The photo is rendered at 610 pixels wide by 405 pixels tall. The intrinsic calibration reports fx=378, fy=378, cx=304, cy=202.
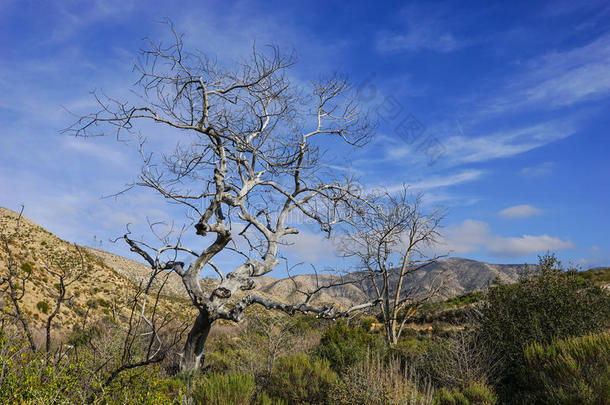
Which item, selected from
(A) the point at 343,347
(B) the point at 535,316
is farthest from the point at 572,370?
(A) the point at 343,347

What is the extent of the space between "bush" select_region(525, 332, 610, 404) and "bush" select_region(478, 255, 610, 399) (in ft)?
1.78

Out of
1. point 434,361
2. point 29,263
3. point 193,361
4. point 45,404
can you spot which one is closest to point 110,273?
point 29,263

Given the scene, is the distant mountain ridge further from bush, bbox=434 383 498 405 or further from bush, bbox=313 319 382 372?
bush, bbox=434 383 498 405

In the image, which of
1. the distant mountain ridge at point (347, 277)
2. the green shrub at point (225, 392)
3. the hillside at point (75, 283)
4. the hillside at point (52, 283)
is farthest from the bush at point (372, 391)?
the hillside at point (52, 283)

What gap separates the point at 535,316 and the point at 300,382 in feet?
20.6

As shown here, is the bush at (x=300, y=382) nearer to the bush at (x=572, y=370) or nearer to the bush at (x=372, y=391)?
the bush at (x=372, y=391)

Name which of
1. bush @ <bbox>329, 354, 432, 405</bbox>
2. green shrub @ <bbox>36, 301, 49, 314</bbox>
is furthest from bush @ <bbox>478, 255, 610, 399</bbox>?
green shrub @ <bbox>36, 301, 49, 314</bbox>

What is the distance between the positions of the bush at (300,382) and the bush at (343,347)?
126cm

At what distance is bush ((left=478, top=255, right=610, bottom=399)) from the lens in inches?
368

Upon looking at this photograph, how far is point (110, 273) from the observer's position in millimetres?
38312

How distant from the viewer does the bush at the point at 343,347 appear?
1005cm

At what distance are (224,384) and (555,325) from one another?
27.4ft

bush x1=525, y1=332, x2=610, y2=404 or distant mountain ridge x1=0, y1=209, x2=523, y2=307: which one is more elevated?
distant mountain ridge x1=0, y1=209, x2=523, y2=307

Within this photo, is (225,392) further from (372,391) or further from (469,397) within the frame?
(469,397)
